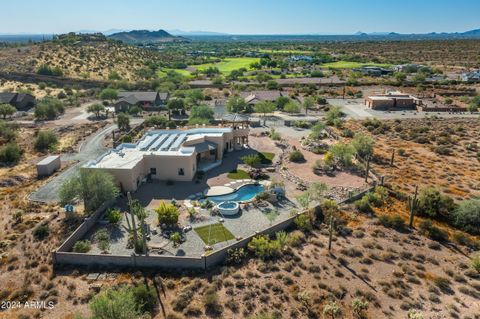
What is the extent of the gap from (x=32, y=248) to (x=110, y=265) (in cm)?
705

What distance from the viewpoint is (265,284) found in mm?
22062

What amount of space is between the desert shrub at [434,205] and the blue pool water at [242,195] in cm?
1483

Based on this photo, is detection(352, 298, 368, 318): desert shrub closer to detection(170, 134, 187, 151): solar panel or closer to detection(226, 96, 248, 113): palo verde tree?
detection(170, 134, 187, 151): solar panel

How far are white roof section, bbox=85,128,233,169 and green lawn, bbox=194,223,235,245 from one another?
36.2ft

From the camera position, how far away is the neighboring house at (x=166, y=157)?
115 feet

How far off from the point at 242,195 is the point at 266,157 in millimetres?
10868

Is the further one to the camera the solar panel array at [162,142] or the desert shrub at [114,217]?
the solar panel array at [162,142]

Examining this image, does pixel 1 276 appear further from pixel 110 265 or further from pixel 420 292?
pixel 420 292

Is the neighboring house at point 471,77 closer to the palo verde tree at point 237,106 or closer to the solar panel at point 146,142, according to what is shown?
the palo verde tree at point 237,106

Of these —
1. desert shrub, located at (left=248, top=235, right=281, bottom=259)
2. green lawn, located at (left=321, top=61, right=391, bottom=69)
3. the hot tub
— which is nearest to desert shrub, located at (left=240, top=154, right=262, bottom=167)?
the hot tub

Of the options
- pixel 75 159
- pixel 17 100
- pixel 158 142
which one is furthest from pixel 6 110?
pixel 158 142

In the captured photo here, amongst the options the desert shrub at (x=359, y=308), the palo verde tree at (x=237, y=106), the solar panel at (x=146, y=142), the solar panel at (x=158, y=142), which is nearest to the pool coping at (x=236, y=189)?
the solar panel at (x=158, y=142)

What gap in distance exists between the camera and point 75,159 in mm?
45094

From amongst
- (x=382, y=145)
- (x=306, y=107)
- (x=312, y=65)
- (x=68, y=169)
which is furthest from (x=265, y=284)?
(x=312, y=65)
